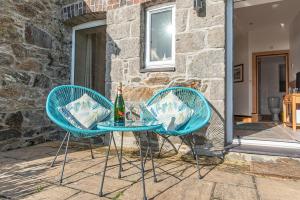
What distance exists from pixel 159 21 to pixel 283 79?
674 cm

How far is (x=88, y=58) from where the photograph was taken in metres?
4.32

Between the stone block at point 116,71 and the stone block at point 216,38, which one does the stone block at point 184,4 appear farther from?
the stone block at point 116,71

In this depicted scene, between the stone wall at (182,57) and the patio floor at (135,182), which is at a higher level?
the stone wall at (182,57)

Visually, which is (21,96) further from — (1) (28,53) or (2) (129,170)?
(2) (129,170)

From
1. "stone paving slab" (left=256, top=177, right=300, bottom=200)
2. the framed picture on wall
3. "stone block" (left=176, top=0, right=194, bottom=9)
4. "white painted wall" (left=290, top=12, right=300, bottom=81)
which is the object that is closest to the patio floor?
"stone paving slab" (left=256, top=177, right=300, bottom=200)

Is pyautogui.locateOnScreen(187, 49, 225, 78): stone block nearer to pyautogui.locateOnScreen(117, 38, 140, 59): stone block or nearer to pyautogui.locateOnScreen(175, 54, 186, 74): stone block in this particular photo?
pyautogui.locateOnScreen(175, 54, 186, 74): stone block

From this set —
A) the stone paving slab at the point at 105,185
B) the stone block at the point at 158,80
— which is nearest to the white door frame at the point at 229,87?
the stone block at the point at 158,80

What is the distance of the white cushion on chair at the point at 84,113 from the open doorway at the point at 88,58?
168 centimetres

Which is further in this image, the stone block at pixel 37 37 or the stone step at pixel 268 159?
the stone block at pixel 37 37

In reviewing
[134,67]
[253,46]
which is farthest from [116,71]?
[253,46]

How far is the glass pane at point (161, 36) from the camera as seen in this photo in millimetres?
3305

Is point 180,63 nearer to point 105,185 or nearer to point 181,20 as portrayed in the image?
point 181,20

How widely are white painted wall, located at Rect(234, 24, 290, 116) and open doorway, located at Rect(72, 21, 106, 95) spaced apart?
180 inches

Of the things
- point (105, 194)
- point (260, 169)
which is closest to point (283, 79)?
point (260, 169)
